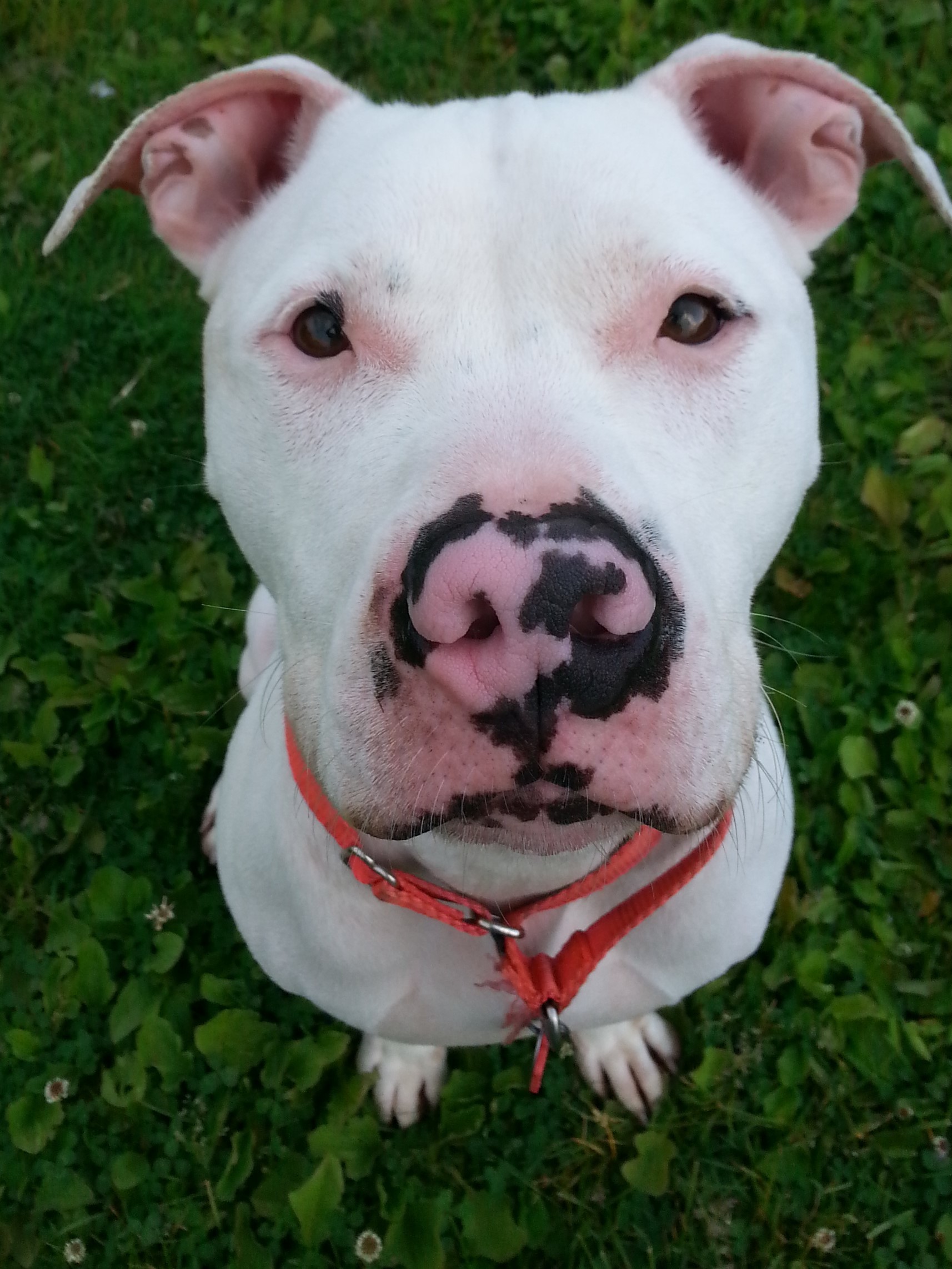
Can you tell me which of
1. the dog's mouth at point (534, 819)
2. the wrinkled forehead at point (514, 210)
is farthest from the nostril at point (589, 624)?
the wrinkled forehead at point (514, 210)

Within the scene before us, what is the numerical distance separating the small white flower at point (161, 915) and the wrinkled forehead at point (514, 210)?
2049 millimetres

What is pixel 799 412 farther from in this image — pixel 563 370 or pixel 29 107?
pixel 29 107

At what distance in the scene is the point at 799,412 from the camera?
165cm

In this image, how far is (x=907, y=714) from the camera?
3246 millimetres

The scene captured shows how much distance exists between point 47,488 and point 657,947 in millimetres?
2826

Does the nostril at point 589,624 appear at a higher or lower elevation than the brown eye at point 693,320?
lower

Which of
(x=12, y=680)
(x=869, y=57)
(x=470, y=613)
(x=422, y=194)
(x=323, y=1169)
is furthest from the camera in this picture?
(x=869, y=57)

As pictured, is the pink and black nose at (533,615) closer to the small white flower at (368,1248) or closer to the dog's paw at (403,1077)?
the dog's paw at (403,1077)

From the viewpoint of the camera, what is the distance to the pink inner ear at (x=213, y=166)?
192cm

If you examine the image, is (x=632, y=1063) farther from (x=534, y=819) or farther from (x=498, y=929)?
(x=534, y=819)

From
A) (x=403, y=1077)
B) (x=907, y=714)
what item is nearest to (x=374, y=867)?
(x=403, y=1077)

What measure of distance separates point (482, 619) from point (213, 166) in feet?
4.40

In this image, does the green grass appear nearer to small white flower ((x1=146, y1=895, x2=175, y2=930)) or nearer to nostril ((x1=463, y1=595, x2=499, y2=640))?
small white flower ((x1=146, y1=895, x2=175, y2=930))

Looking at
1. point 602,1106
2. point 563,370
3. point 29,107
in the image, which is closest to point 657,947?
point 602,1106
